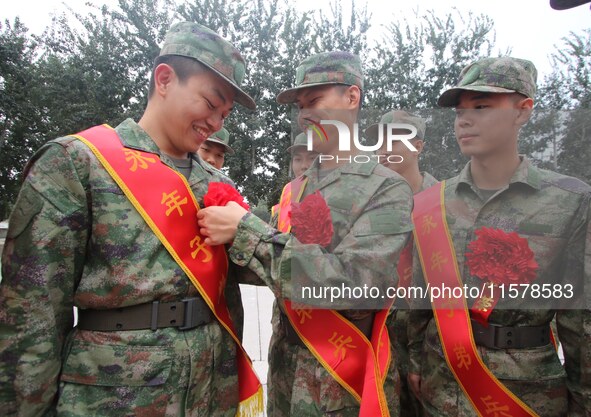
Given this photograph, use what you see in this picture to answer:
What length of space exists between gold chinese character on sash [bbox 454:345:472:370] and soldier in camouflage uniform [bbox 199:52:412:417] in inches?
11.3

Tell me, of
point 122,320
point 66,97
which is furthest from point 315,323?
point 66,97

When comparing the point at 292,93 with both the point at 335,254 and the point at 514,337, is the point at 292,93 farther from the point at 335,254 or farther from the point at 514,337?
the point at 514,337

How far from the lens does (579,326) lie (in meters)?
1.68

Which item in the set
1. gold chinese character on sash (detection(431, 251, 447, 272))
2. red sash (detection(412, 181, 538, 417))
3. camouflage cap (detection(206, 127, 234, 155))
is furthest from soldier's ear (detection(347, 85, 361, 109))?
camouflage cap (detection(206, 127, 234, 155))

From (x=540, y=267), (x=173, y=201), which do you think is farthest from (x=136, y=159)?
(x=540, y=267)

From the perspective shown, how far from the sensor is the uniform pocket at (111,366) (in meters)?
1.45

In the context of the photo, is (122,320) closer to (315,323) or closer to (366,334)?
(315,323)

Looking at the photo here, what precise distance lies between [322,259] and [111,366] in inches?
32.1

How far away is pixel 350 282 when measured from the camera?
1.59 meters

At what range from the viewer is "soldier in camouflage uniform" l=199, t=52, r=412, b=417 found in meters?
1.58

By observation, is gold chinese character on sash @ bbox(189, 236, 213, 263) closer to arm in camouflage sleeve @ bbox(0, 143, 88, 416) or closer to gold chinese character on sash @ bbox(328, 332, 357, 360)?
arm in camouflage sleeve @ bbox(0, 143, 88, 416)

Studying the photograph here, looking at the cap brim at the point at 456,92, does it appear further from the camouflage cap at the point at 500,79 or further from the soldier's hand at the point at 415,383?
the soldier's hand at the point at 415,383

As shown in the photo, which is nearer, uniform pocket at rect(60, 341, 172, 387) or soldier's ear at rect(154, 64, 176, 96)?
uniform pocket at rect(60, 341, 172, 387)

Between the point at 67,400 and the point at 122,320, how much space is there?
30 centimetres
